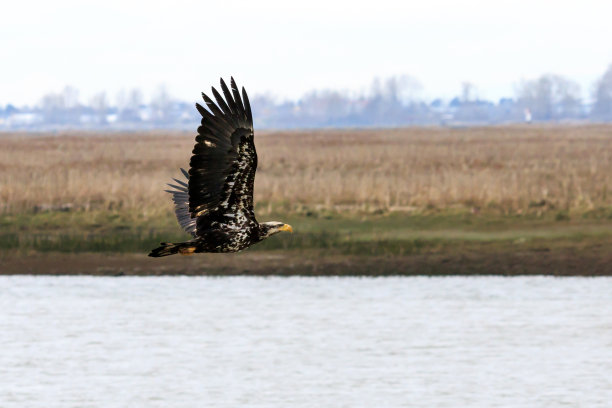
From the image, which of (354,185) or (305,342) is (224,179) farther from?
(354,185)

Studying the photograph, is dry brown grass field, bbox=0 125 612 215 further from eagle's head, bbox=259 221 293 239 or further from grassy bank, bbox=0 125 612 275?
eagle's head, bbox=259 221 293 239

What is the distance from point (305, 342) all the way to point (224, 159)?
35.3 feet

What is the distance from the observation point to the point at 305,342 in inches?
867

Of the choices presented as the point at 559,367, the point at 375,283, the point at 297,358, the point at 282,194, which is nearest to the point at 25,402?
the point at 297,358

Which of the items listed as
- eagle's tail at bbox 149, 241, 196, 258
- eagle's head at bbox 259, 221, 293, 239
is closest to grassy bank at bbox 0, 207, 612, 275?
eagle's head at bbox 259, 221, 293, 239

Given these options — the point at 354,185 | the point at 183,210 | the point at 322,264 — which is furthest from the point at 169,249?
the point at 354,185

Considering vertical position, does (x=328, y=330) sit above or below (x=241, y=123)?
below

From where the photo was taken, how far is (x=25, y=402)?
17.7 meters

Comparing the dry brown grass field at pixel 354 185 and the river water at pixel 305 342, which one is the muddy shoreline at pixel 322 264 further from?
the dry brown grass field at pixel 354 185

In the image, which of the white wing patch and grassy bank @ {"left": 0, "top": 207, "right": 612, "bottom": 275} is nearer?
the white wing patch

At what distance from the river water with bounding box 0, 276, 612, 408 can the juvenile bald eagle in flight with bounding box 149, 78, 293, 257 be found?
239 inches

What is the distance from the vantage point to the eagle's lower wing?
11.5 metres

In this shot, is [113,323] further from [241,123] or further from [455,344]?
[241,123]

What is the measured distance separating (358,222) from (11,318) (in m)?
10.2
